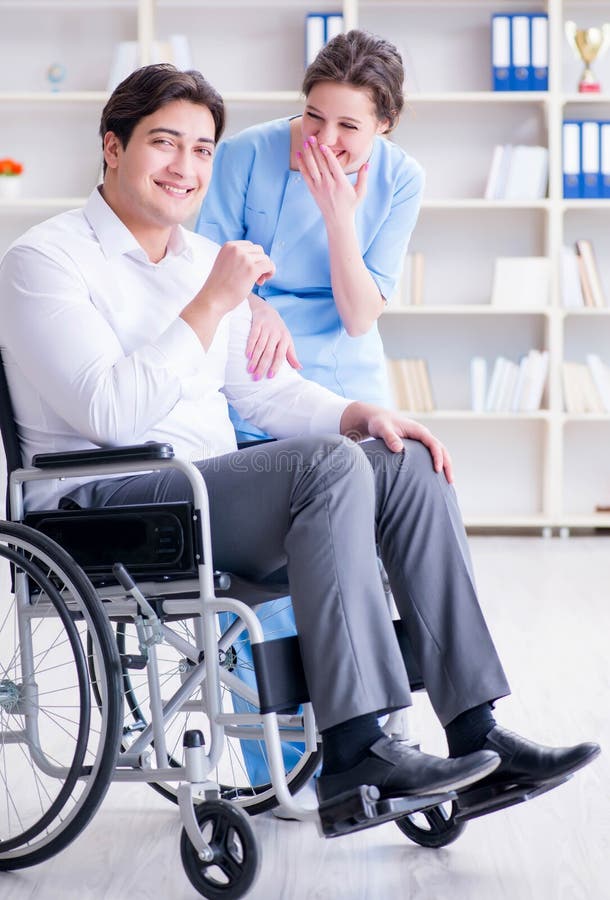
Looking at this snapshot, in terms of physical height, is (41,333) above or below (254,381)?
above

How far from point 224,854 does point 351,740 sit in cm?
22

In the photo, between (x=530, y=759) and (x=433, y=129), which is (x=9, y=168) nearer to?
(x=433, y=129)

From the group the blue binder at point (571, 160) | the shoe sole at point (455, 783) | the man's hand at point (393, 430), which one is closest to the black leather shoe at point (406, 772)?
the shoe sole at point (455, 783)

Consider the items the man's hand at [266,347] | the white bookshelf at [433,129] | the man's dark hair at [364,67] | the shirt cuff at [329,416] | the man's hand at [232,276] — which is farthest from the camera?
the white bookshelf at [433,129]

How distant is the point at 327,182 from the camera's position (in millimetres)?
2074

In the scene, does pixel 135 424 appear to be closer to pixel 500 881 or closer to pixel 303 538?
pixel 303 538

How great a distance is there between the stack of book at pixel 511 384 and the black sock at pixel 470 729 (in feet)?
11.3

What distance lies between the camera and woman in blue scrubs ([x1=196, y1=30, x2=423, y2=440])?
2.08 m

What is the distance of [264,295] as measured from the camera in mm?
2234

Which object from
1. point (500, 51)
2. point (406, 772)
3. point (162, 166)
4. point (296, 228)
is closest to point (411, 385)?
point (500, 51)

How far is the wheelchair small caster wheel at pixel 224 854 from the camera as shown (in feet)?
4.65

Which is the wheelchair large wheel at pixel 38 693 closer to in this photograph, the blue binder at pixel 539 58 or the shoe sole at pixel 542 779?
the shoe sole at pixel 542 779

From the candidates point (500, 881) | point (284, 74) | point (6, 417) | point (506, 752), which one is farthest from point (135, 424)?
point (284, 74)

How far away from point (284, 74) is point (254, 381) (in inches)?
135
